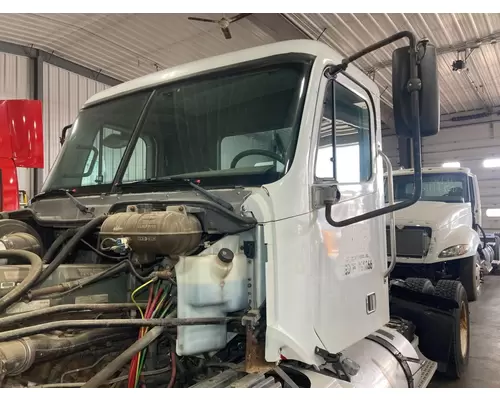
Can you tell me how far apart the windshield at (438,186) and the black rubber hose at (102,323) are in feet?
18.7

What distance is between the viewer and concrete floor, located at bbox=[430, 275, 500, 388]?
4047 millimetres

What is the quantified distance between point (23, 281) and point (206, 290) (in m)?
0.80

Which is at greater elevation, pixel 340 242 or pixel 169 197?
pixel 169 197

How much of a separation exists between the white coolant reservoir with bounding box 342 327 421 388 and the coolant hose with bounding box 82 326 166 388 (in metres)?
1.14

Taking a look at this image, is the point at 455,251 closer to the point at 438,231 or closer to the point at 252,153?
the point at 438,231

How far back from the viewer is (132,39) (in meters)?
6.41

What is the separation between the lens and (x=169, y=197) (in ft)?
7.46

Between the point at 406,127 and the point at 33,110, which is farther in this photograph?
the point at 33,110

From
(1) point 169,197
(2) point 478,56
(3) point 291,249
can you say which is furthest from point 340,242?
(2) point 478,56

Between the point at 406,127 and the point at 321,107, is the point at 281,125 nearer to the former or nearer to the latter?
the point at 321,107

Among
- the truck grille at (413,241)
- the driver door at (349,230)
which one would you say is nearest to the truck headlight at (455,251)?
the truck grille at (413,241)

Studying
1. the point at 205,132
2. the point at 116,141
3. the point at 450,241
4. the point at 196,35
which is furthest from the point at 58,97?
the point at 450,241

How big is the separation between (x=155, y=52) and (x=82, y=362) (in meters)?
5.51

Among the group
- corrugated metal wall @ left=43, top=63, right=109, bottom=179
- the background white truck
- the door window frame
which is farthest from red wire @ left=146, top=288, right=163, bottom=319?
corrugated metal wall @ left=43, top=63, right=109, bottom=179
